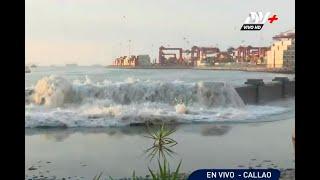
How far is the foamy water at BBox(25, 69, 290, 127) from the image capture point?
336 centimetres

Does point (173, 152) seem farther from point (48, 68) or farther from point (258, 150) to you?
point (48, 68)

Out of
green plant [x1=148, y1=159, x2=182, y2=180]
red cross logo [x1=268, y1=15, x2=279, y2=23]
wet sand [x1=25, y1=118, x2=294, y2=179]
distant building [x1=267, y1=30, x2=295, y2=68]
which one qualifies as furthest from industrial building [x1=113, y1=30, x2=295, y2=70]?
green plant [x1=148, y1=159, x2=182, y2=180]

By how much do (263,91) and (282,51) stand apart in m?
0.30

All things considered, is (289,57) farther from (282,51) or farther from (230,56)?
(230,56)

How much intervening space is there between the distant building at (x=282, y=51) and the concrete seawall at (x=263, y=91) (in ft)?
0.38

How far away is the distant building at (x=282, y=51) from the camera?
339 cm

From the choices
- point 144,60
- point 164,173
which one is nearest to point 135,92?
point 144,60

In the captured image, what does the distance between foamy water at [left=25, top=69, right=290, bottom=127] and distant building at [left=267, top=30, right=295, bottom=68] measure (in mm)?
306

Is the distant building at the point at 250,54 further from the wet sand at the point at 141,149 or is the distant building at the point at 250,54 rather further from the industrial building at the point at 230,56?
the wet sand at the point at 141,149

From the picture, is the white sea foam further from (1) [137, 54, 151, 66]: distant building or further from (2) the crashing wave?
(1) [137, 54, 151, 66]: distant building

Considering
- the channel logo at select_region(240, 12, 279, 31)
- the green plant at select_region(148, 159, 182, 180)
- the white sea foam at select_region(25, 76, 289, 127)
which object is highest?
the channel logo at select_region(240, 12, 279, 31)

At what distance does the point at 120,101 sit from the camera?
338 cm

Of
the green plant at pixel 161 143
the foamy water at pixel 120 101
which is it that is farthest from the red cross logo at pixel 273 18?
the green plant at pixel 161 143
